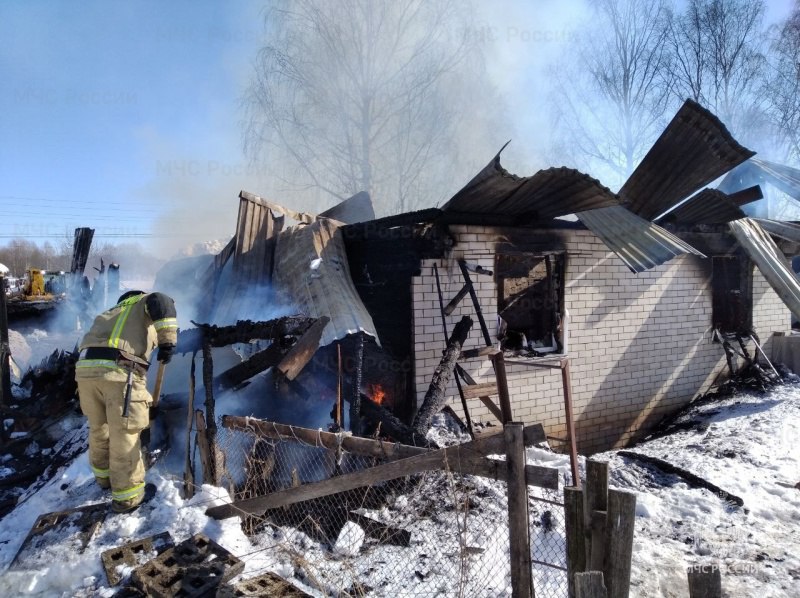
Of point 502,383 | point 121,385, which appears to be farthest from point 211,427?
point 502,383

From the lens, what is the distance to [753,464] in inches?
221

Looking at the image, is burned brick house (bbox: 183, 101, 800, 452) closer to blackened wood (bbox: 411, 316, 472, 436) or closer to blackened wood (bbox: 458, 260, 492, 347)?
blackened wood (bbox: 458, 260, 492, 347)

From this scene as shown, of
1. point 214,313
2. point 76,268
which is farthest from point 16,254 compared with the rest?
point 214,313

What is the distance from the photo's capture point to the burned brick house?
5.76 m

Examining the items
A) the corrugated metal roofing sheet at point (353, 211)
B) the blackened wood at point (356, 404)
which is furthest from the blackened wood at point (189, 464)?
the corrugated metal roofing sheet at point (353, 211)

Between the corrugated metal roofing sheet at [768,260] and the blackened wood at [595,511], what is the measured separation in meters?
7.85

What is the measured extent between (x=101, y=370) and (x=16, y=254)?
64.2 meters

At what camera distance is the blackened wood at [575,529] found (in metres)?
2.30

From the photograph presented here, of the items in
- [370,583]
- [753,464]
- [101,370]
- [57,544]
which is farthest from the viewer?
[753,464]

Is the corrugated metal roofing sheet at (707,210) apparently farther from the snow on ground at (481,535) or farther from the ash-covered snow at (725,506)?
the snow on ground at (481,535)

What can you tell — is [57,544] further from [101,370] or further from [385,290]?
[385,290]

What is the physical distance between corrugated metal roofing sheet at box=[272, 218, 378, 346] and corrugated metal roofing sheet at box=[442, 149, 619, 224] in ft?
5.54

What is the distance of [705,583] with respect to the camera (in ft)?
5.99

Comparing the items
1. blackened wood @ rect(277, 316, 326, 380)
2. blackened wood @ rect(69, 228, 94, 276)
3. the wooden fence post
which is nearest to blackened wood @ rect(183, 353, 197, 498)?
blackened wood @ rect(277, 316, 326, 380)
